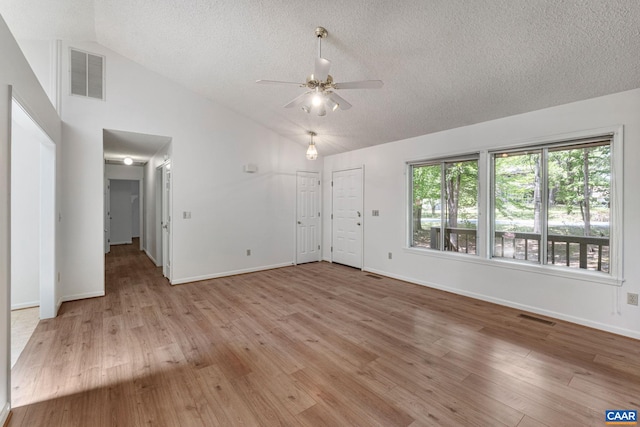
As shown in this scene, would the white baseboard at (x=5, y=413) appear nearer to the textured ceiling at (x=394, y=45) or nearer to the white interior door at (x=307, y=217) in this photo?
the textured ceiling at (x=394, y=45)

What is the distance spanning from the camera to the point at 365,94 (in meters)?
3.71

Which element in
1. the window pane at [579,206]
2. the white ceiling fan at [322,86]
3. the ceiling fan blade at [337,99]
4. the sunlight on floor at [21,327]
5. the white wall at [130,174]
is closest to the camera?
the white ceiling fan at [322,86]

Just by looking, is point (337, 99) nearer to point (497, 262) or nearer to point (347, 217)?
point (497, 262)

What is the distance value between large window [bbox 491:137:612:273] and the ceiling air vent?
5.79m

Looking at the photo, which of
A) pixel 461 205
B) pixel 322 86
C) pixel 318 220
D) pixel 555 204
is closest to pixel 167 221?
pixel 318 220

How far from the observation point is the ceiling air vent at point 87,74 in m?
3.81

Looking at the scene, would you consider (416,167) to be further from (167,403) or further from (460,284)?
(167,403)

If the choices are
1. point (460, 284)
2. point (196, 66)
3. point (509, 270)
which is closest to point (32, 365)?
point (196, 66)

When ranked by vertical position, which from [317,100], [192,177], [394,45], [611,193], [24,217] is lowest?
[24,217]

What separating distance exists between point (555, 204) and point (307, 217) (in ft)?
14.2

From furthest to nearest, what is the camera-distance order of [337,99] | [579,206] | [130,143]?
[130,143] < [579,206] < [337,99]

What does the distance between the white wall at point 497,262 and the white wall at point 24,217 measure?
5039 millimetres

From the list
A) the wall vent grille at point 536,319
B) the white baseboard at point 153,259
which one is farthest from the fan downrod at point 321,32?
the white baseboard at point 153,259

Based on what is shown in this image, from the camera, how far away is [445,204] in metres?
4.44
